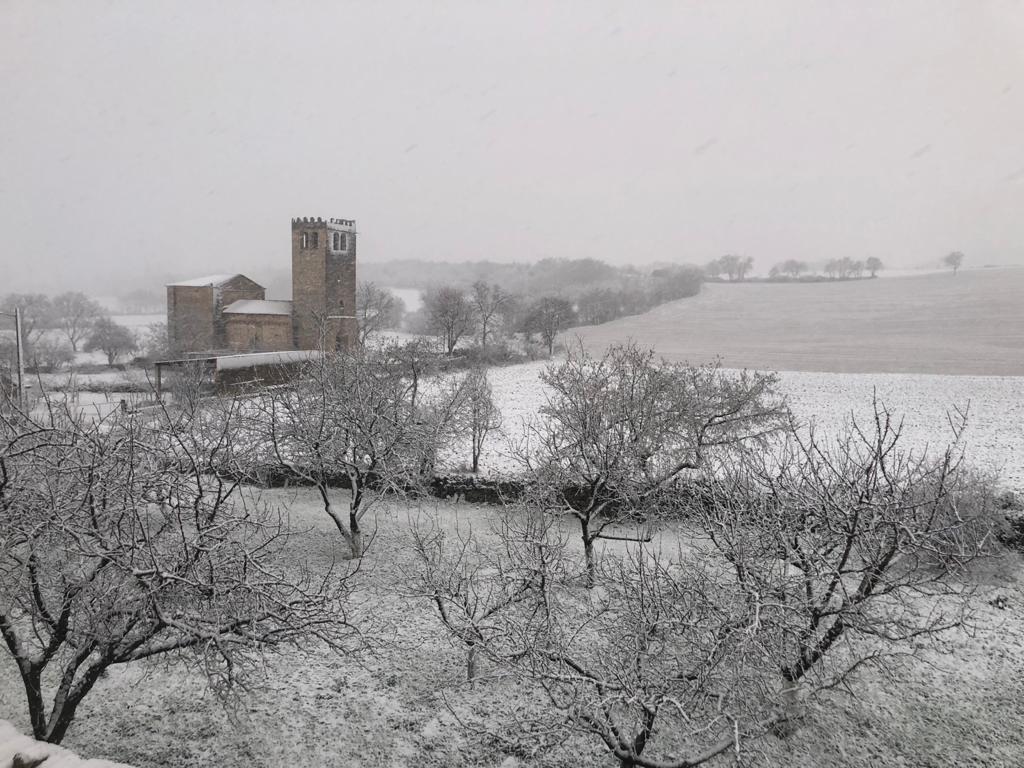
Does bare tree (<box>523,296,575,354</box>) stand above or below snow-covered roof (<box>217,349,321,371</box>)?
above

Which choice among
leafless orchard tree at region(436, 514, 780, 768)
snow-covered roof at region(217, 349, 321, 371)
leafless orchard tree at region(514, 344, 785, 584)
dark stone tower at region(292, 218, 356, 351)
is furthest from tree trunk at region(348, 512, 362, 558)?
dark stone tower at region(292, 218, 356, 351)

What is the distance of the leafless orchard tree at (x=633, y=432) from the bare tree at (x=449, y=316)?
58.0ft

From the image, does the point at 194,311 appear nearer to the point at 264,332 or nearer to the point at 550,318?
the point at 264,332

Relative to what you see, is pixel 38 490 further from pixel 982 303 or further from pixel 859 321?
pixel 982 303

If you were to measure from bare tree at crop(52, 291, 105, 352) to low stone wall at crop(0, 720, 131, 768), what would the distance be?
44214 millimetres

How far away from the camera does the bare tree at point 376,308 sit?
4531 cm

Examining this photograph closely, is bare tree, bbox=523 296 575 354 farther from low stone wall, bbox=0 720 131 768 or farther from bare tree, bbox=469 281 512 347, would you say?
low stone wall, bbox=0 720 131 768

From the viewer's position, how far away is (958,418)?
20.2m

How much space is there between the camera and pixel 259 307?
146ft

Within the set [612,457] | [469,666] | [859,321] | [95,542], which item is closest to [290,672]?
[469,666]

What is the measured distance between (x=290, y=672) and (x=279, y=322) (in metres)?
37.9

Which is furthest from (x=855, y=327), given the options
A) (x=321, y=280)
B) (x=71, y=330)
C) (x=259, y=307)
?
(x=71, y=330)

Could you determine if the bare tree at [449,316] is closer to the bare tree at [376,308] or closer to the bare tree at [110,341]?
the bare tree at [376,308]

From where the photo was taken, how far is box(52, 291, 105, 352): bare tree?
138 feet
